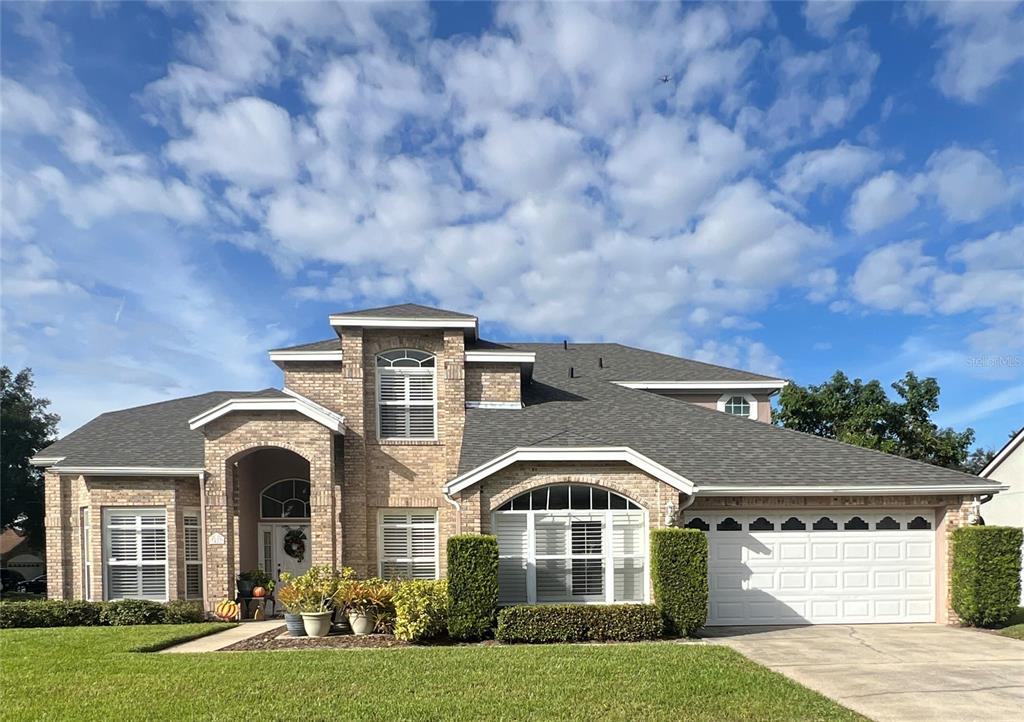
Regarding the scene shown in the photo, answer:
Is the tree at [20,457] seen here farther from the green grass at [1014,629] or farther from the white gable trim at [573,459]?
the green grass at [1014,629]

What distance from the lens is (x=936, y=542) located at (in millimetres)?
13594

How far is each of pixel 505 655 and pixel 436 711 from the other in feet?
9.35

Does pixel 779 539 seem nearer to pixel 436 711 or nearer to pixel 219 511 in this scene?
pixel 436 711

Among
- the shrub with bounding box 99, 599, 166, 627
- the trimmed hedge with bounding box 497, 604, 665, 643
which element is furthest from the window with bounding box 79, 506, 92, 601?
the trimmed hedge with bounding box 497, 604, 665, 643

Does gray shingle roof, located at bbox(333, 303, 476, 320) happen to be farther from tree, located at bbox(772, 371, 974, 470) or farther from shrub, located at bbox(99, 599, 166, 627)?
tree, located at bbox(772, 371, 974, 470)

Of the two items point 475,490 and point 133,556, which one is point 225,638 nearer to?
point 133,556

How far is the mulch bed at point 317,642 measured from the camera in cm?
1133

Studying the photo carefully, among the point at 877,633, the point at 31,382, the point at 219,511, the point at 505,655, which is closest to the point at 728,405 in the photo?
the point at 877,633

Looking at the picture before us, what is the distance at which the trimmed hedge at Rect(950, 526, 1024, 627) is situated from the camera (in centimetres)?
1259

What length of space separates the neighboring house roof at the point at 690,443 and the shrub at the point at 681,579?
1246mm

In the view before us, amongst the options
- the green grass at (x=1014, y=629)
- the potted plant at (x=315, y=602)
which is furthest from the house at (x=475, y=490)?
the potted plant at (x=315, y=602)

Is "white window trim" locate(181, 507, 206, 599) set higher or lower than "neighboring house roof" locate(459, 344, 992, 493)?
lower

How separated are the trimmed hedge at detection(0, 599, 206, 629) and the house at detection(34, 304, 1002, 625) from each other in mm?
695

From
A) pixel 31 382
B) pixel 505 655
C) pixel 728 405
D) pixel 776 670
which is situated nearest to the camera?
pixel 776 670
